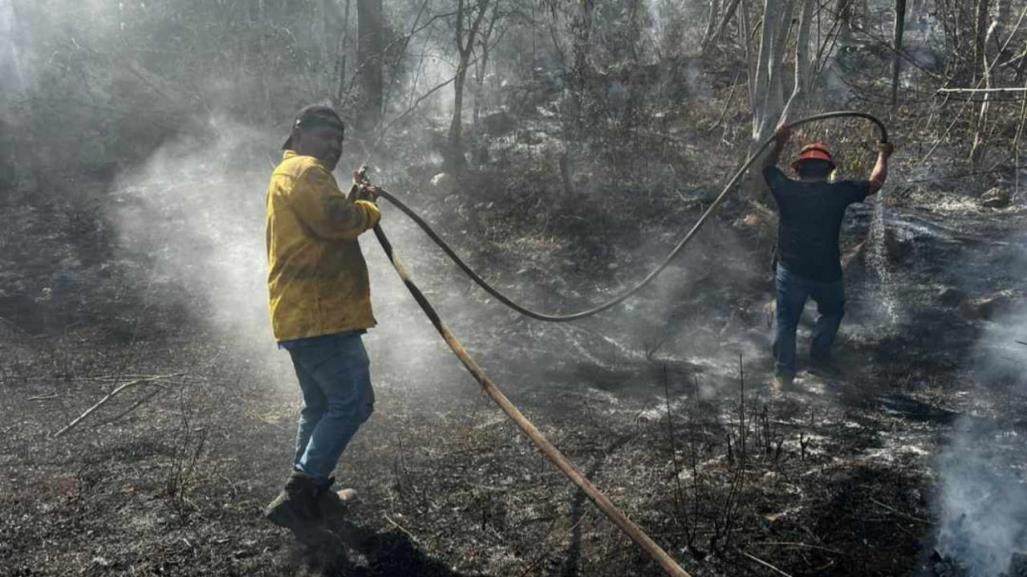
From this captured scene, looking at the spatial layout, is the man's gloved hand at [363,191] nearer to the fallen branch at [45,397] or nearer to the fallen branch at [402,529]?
the fallen branch at [402,529]

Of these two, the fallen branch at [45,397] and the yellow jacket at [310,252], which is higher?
the yellow jacket at [310,252]

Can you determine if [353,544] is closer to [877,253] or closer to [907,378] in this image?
[907,378]

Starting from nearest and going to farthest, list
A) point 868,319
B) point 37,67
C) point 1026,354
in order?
point 1026,354 → point 868,319 → point 37,67

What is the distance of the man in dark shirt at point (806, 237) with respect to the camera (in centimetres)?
542

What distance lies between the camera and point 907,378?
18.3ft

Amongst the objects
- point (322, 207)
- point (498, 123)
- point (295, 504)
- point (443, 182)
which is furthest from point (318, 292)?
point (498, 123)

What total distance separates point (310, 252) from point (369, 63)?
28.2 feet

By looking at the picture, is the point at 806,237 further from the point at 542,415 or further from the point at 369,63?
the point at 369,63

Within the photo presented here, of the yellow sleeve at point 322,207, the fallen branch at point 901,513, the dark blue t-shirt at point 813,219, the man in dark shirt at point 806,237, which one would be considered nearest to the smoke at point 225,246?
the yellow sleeve at point 322,207

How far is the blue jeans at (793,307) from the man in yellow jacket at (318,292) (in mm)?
3286

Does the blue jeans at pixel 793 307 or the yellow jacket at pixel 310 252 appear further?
the blue jeans at pixel 793 307

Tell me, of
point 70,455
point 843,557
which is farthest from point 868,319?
point 70,455

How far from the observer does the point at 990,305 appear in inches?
247

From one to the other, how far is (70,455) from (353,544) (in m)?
2.02
